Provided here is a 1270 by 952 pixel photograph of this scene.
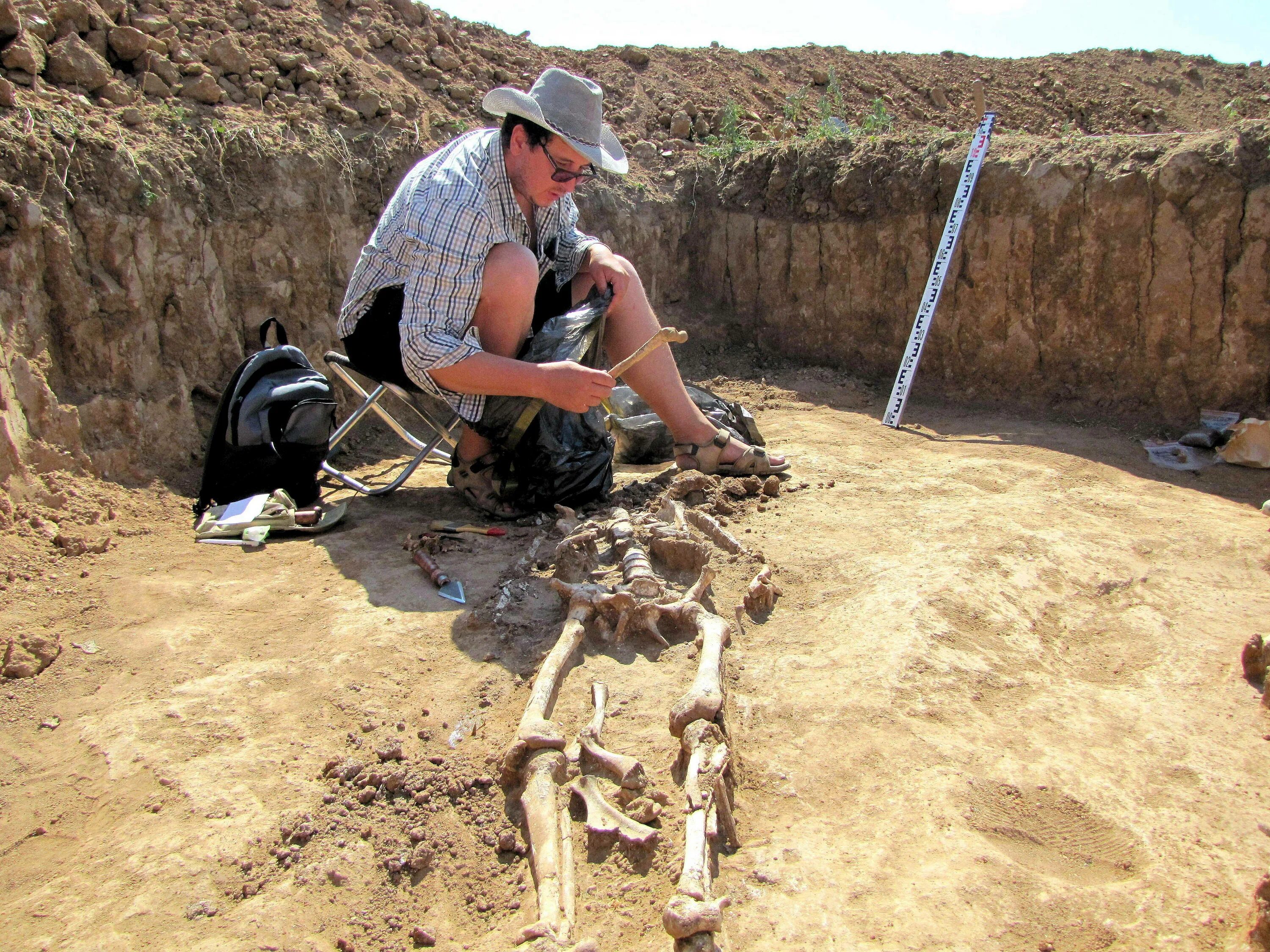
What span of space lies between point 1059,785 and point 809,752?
1.71 ft

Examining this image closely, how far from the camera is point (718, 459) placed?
3.69m

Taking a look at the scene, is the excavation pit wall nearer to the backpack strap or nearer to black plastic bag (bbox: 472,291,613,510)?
the backpack strap

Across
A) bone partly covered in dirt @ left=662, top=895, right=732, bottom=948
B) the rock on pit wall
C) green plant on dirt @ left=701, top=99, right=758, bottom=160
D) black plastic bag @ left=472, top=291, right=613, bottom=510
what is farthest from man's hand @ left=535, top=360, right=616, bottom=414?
green plant on dirt @ left=701, top=99, right=758, bottom=160

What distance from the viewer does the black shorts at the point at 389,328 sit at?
130 inches

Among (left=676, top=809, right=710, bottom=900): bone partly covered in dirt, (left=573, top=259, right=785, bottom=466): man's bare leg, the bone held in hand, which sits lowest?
(left=676, top=809, right=710, bottom=900): bone partly covered in dirt

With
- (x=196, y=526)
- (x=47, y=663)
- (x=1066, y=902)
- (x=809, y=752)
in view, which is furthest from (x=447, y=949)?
(x=196, y=526)

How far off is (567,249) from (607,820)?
244 cm

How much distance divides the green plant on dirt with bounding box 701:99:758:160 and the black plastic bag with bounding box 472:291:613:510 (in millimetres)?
3000

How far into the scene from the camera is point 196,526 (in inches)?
131

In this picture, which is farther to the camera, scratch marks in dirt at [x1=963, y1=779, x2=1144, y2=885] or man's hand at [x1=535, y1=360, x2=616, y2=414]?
man's hand at [x1=535, y1=360, x2=616, y2=414]

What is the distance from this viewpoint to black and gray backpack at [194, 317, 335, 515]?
3377 millimetres

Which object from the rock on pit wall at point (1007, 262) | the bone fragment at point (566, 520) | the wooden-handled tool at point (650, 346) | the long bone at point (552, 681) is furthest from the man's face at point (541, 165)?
the rock on pit wall at point (1007, 262)

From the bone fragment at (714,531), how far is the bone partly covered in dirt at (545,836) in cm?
124

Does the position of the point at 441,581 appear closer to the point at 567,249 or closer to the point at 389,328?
the point at 389,328
